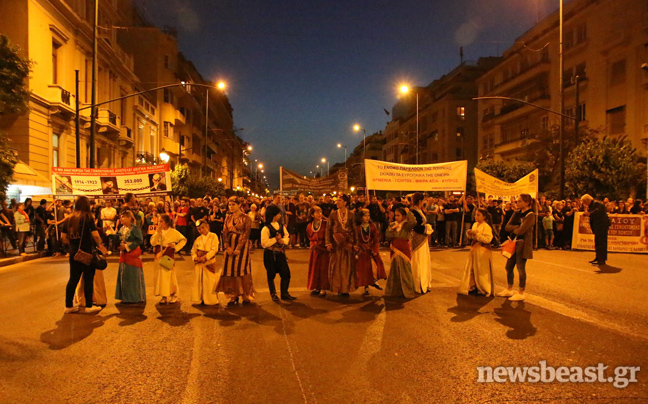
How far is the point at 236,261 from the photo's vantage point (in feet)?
26.4

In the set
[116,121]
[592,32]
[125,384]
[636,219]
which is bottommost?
[125,384]

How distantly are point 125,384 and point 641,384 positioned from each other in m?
4.74

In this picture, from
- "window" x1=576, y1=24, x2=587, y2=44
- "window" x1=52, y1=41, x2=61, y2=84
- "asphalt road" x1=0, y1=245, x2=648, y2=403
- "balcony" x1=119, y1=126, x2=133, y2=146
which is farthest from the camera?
"window" x1=576, y1=24, x2=587, y2=44

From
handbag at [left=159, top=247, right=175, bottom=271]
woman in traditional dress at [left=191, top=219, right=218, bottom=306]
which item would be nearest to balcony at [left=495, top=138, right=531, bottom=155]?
woman in traditional dress at [left=191, top=219, right=218, bottom=306]

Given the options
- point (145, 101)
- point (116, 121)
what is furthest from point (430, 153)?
point (116, 121)

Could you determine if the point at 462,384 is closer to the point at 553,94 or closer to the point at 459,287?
the point at 459,287

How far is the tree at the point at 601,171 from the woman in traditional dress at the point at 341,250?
1971cm

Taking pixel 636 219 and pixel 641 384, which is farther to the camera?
pixel 636 219

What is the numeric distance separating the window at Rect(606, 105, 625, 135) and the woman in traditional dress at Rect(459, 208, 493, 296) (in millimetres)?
29229

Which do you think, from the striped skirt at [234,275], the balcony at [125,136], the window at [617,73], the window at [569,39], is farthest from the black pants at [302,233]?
the window at [569,39]

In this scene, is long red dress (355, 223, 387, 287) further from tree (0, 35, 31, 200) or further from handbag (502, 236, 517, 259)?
tree (0, 35, 31, 200)

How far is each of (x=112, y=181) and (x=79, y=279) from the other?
9.47 m

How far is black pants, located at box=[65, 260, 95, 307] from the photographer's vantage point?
7562 mm

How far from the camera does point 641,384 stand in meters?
4.48
